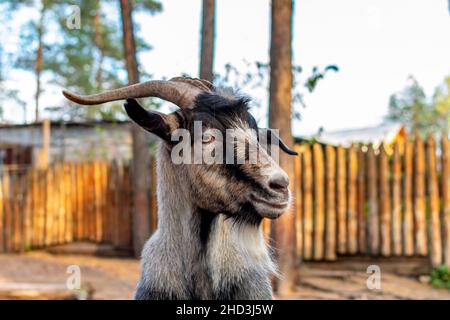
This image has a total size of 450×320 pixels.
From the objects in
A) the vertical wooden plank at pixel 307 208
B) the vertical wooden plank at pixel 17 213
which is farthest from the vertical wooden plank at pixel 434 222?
the vertical wooden plank at pixel 17 213

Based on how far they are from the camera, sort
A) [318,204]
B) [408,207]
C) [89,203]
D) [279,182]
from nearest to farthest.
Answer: [279,182] → [408,207] → [318,204] → [89,203]

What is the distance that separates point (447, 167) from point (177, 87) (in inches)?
295

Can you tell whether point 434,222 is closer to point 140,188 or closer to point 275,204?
point 140,188

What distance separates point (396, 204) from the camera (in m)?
9.22

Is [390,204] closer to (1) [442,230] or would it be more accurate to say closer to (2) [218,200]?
(1) [442,230]

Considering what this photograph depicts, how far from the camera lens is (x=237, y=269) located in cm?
258

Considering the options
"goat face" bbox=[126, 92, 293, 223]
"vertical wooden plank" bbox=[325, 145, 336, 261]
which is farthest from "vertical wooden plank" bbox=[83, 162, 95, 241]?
"goat face" bbox=[126, 92, 293, 223]

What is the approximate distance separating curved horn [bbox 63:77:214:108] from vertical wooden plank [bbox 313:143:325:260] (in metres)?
7.07

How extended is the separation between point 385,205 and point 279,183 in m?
7.35

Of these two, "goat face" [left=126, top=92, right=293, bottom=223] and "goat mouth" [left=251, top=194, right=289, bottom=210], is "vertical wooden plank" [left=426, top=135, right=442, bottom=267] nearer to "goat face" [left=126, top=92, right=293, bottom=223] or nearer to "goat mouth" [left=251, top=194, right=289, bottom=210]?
"goat face" [left=126, top=92, right=293, bottom=223]

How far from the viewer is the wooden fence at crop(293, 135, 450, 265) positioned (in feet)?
29.7

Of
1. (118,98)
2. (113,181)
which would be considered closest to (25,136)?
(113,181)

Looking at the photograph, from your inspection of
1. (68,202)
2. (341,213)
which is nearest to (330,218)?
(341,213)

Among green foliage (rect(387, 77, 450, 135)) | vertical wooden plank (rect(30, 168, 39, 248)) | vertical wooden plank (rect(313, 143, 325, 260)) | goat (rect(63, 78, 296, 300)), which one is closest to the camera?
goat (rect(63, 78, 296, 300))
